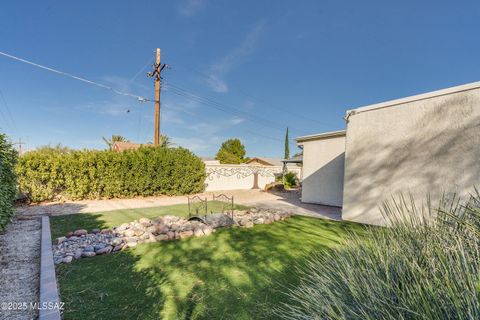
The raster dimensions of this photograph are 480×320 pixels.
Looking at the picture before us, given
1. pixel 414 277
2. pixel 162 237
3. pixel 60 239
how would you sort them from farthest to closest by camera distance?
A: pixel 162 237 < pixel 60 239 < pixel 414 277

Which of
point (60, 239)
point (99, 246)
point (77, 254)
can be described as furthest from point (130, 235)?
point (60, 239)

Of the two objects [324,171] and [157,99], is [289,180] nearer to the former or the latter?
[324,171]

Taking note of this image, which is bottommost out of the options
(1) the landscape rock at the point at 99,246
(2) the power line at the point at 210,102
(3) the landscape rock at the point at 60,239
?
(3) the landscape rock at the point at 60,239

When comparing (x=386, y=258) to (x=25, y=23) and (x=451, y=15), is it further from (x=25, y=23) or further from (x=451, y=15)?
(x=25, y=23)

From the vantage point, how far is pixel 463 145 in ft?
19.2

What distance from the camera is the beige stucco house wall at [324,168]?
1109cm

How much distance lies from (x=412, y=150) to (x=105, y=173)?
43.3 feet

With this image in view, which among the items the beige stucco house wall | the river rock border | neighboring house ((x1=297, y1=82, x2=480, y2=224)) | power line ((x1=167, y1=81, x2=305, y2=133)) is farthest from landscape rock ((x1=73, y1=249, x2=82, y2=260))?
power line ((x1=167, y1=81, x2=305, y2=133))

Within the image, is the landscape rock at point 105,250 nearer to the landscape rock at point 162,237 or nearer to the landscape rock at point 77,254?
the landscape rock at point 77,254

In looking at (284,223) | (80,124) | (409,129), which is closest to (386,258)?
(284,223)

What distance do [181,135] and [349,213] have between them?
77.9 ft

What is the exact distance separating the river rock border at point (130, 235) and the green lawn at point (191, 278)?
23cm

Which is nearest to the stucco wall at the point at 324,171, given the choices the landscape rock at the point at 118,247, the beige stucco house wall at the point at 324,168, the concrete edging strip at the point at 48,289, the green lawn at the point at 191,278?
the beige stucco house wall at the point at 324,168

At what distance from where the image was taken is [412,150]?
6.84 meters
